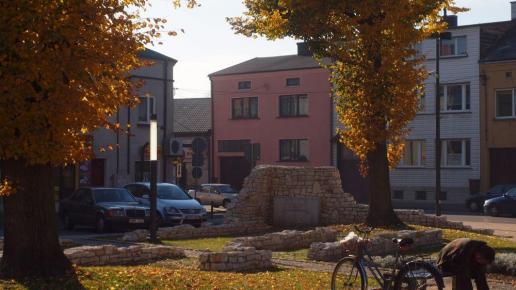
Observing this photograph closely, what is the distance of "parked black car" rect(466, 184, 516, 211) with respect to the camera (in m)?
38.0

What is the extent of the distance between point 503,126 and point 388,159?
74.7 ft

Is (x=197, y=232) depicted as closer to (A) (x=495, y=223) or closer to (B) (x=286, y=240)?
(B) (x=286, y=240)

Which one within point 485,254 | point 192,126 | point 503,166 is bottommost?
point 485,254

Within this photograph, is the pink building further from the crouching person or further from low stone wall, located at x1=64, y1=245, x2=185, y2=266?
the crouching person

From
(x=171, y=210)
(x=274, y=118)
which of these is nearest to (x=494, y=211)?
(x=171, y=210)

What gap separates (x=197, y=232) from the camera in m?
21.9

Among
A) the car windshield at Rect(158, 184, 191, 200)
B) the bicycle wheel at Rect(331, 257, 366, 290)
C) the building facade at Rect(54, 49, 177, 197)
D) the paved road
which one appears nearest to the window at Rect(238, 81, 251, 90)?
the building facade at Rect(54, 49, 177, 197)

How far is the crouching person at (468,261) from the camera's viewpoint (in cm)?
949

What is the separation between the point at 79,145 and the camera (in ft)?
35.6

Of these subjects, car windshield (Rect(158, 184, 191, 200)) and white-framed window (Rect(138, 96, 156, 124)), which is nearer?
car windshield (Rect(158, 184, 191, 200))

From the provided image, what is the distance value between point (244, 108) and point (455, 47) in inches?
573

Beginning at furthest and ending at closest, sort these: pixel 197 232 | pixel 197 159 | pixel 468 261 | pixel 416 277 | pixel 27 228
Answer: pixel 197 159 → pixel 197 232 → pixel 27 228 → pixel 416 277 → pixel 468 261

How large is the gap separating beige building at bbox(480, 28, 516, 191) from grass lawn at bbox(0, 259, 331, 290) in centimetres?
3266

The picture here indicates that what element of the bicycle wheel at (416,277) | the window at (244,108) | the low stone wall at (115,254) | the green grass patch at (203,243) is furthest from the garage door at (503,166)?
the bicycle wheel at (416,277)
